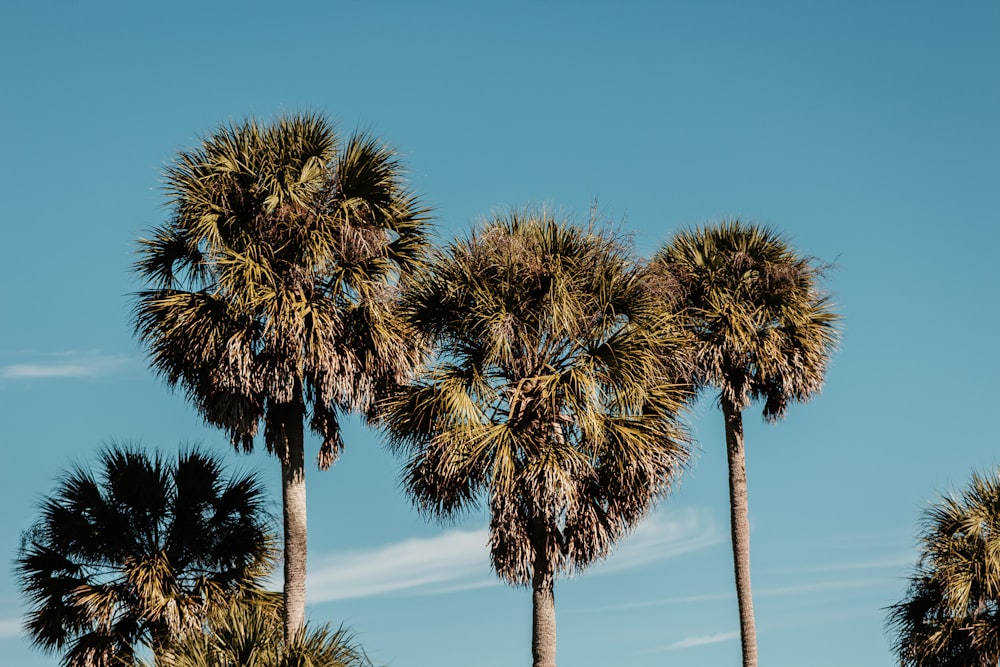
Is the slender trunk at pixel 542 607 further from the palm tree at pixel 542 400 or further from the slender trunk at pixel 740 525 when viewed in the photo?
the slender trunk at pixel 740 525

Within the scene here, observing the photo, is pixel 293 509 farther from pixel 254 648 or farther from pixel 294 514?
pixel 254 648

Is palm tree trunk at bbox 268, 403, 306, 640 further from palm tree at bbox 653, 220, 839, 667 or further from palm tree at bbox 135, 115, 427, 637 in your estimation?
palm tree at bbox 653, 220, 839, 667

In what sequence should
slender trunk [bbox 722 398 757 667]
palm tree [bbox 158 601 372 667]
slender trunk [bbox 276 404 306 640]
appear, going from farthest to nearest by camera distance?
slender trunk [bbox 722 398 757 667] < slender trunk [bbox 276 404 306 640] < palm tree [bbox 158 601 372 667]

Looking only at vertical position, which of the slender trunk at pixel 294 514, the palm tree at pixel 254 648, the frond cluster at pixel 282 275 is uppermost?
the frond cluster at pixel 282 275

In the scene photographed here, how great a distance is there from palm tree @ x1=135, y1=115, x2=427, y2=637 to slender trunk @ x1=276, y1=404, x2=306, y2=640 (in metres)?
0.02

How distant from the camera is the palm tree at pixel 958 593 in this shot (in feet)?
80.9

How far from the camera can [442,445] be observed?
805 inches

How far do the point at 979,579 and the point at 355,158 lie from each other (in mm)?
14112

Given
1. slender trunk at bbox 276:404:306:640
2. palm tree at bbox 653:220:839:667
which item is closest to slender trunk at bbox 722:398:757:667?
palm tree at bbox 653:220:839:667

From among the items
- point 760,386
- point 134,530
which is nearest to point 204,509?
point 134,530

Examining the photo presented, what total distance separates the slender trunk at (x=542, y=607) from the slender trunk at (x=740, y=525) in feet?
21.5

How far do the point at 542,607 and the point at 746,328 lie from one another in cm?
904

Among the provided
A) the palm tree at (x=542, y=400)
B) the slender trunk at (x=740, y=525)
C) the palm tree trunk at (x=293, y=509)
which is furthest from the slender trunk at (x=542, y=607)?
the slender trunk at (x=740, y=525)

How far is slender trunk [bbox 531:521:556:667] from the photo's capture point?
67.2 ft
